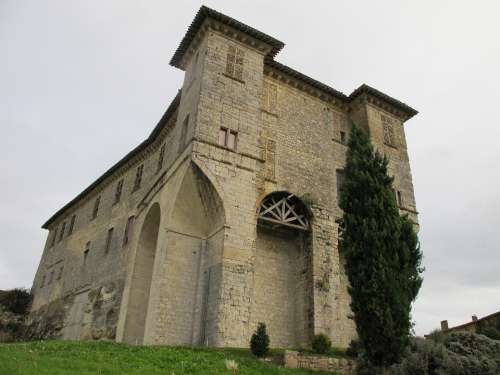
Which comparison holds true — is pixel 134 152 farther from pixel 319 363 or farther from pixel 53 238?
pixel 319 363

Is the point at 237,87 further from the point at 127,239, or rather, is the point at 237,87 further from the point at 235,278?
the point at 127,239

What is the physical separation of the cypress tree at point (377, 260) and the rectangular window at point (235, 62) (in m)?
6.95

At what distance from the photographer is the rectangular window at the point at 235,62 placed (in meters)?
18.6

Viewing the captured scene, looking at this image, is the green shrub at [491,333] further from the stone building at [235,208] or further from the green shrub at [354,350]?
the green shrub at [354,350]

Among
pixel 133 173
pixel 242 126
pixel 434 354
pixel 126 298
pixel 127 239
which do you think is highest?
pixel 133 173

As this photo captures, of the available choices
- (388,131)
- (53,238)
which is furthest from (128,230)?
(388,131)

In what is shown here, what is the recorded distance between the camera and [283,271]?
18500 millimetres

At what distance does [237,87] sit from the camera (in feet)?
60.0

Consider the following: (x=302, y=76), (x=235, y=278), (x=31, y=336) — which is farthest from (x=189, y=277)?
(x=31, y=336)

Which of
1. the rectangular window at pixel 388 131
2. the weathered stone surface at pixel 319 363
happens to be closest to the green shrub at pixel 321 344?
the weathered stone surface at pixel 319 363

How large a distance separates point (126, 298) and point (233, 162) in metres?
8.16

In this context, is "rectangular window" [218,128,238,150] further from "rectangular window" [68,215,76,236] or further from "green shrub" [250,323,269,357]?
"rectangular window" [68,215,76,236]

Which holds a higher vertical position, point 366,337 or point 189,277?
point 189,277

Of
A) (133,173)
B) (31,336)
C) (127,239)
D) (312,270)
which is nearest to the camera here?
(312,270)
